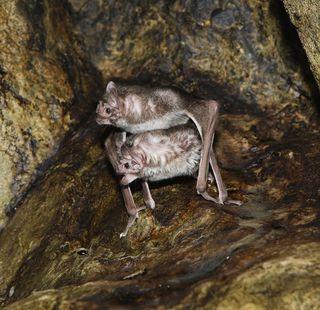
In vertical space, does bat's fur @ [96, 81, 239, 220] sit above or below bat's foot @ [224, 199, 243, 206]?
above

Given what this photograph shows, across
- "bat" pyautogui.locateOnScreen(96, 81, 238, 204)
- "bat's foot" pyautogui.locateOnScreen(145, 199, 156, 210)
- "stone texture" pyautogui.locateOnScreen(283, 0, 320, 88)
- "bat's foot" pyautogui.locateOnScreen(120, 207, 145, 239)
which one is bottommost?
"bat's foot" pyautogui.locateOnScreen(120, 207, 145, 239)

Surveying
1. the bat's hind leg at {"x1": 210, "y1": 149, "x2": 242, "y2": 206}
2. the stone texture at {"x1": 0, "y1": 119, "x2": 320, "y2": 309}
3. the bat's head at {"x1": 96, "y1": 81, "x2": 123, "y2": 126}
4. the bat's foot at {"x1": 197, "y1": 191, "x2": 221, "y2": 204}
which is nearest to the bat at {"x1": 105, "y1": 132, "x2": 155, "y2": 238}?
the stone texture at {"x1": 0, "y1": 119, "x2": 320, "y2": 309}

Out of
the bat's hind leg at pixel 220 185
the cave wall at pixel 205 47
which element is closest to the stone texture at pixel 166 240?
the bat's hind leg at pixel 220 185

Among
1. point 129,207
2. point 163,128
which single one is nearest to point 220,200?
point 129,207

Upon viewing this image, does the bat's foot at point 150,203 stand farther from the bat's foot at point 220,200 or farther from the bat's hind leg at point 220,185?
the bat's hind leg at point 220,185

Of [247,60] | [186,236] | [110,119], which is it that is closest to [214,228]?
[186,236]

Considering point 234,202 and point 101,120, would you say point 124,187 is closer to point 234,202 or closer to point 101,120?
point 101,120

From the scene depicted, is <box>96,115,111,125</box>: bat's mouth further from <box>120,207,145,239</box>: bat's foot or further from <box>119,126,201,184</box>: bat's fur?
<box>120,207,145,239</box>: bat's foot
